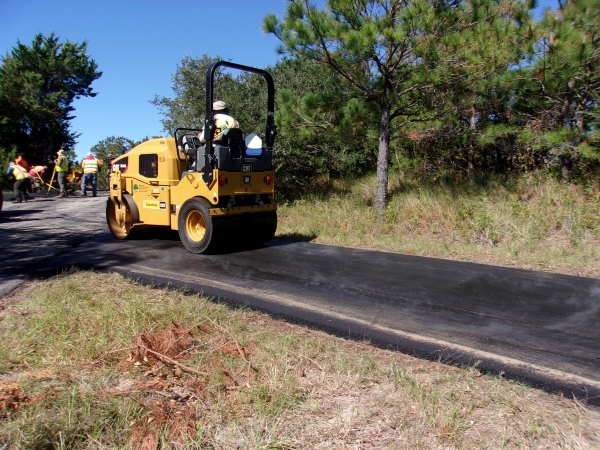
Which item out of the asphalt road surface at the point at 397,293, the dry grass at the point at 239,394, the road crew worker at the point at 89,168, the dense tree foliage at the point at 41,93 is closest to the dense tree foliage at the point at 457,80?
the asphalt road surface at the point at 397,293

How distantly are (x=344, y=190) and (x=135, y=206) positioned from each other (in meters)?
6.07

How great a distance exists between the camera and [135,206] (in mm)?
8711

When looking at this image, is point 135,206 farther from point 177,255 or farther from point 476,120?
point 476,120

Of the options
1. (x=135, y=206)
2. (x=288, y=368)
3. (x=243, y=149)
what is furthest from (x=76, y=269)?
(x=288, y=368)

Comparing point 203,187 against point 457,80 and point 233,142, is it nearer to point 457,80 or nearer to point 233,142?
point 233,142

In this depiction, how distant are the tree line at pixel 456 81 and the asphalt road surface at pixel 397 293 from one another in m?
3.54

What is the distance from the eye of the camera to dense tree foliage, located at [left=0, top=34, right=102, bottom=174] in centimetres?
2802

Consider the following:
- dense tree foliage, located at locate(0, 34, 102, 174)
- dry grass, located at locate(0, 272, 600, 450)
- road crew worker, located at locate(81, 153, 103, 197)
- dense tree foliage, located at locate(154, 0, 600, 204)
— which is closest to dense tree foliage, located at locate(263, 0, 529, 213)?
dense tree foliage, located at locate(154, 0, 600, 204)

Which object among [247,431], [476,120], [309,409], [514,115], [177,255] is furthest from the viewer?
[476,120]

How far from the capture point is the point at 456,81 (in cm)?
937

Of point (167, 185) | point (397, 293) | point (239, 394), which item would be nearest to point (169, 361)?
point (239, 394)

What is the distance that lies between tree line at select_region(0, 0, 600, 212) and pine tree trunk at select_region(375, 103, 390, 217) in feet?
0.08

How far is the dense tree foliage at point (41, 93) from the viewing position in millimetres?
28016

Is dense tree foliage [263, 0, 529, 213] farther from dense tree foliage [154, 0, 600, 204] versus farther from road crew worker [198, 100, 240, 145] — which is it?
road crew worker [198, 100, 240, 145]
